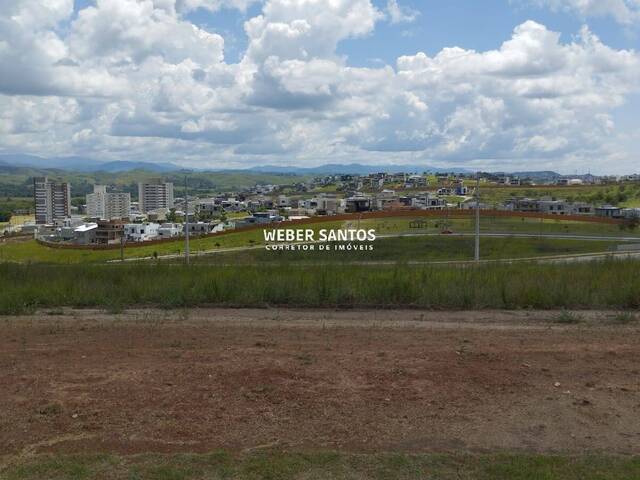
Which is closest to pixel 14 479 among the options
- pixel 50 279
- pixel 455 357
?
pixel 455 357

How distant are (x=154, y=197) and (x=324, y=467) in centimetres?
12066

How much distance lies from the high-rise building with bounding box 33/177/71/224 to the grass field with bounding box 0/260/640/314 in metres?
88.8

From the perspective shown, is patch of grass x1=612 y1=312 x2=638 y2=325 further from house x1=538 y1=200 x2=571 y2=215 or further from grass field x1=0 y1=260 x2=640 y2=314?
house x1=538 y1=200 x2=571 y2=215

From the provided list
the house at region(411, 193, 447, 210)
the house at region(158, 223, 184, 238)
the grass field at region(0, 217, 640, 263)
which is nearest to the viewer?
the grass field at region(0, 217, 640, 263)

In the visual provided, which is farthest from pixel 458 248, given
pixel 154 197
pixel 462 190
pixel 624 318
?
pixel 154 197

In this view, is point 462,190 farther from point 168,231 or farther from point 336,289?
point 336,289

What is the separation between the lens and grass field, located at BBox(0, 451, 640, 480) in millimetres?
4855

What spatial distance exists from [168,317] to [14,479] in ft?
22.4

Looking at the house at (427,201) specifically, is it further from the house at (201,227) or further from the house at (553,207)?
the house at (201,227)

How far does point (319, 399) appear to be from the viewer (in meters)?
6.55

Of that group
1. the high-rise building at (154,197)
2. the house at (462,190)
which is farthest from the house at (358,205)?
the high-rise building at (154,197)

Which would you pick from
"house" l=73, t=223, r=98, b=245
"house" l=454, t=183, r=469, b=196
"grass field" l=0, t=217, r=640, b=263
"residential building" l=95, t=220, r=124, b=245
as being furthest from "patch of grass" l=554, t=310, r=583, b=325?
"house" l=454, t=183, r=469, b=196

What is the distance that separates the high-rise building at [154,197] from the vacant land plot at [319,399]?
108096mm

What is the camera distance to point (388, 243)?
3484 cm
